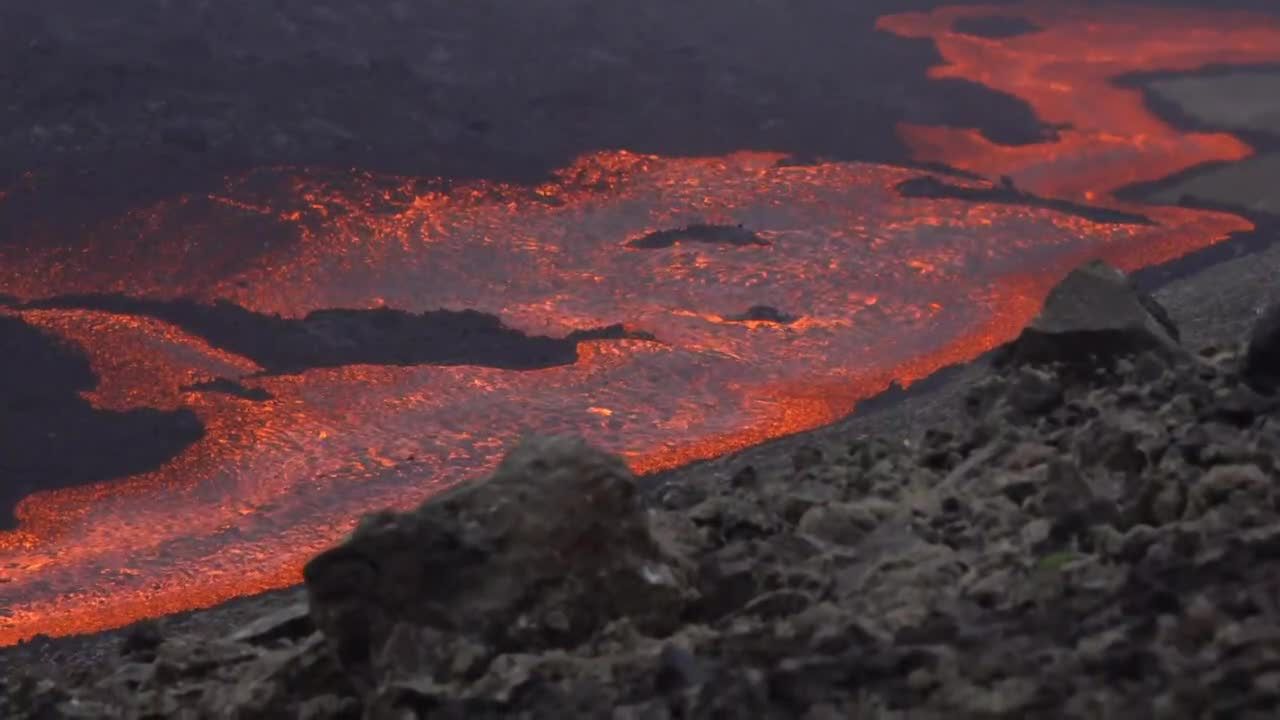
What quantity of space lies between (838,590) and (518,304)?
13174 millimetres

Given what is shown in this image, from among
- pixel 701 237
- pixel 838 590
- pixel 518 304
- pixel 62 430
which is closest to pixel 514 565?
pixel 838 590

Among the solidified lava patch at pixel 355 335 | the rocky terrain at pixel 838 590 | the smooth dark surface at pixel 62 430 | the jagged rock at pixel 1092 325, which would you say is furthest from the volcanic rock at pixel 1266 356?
the smooth dark surface at pixel 62 430

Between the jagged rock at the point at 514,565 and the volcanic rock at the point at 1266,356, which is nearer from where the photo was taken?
the jagged rock at the point at 514,565

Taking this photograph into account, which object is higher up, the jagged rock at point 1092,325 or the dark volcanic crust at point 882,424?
the jagged rock at point 1092,325

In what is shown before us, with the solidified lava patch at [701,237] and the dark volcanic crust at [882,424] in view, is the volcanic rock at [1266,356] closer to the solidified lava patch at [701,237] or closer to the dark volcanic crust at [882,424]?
the dark volcanic crust at [882,424]

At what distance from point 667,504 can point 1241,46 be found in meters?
26.5

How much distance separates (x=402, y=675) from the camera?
16.3 ft

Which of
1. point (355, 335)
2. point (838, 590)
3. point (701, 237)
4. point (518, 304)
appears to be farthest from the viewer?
point (701, 237)

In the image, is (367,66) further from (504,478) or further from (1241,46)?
(504,478)

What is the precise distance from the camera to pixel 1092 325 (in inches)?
287

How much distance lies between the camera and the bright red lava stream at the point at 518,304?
44.0 ft

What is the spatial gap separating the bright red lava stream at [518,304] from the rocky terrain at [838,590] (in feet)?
21.7

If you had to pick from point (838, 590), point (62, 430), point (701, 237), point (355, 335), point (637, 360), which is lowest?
point (637, 360)

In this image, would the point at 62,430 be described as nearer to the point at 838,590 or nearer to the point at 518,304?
the point at 518,304
